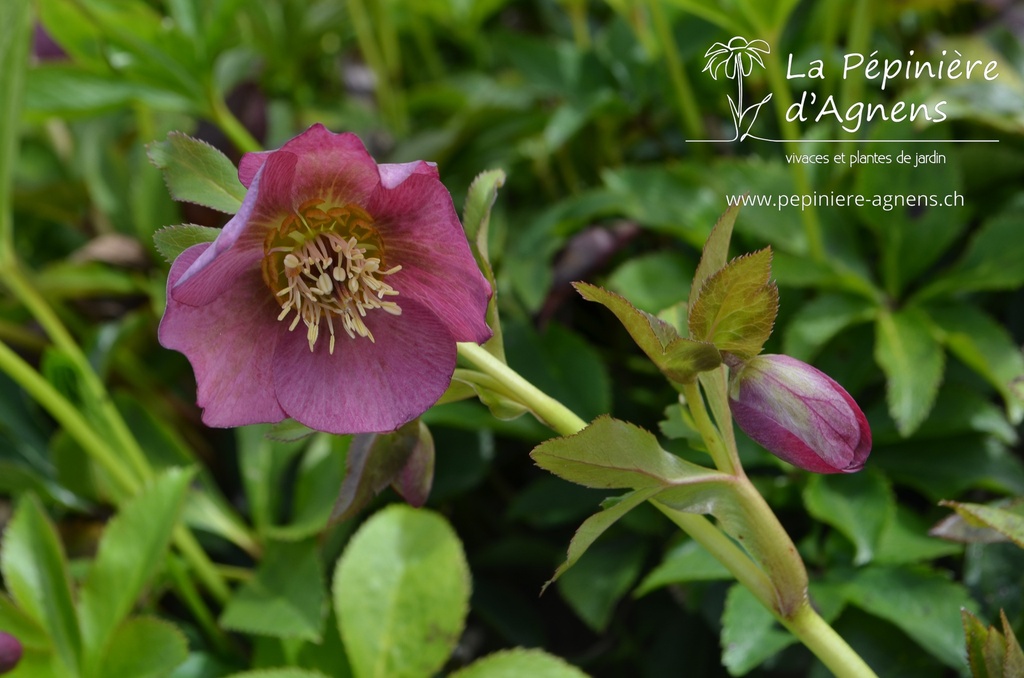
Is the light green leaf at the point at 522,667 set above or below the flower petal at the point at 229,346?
below

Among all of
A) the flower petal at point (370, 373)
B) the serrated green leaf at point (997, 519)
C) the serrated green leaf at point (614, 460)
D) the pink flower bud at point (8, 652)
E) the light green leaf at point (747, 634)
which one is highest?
the flower petal at point (370, 373)

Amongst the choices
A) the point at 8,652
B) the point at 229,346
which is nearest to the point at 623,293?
the point at 229,346

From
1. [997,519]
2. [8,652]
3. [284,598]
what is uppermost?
[997,519]

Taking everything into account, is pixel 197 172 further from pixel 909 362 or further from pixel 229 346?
pixel 909 362

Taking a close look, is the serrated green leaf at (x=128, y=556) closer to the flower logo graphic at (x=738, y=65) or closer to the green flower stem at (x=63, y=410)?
the green flower stem at (x=63, y=410)

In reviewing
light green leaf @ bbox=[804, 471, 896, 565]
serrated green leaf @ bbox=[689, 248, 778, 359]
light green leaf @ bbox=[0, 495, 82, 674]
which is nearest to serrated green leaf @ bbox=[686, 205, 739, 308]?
serrated green leaf @ bbox=[689, 248, 778, 359]

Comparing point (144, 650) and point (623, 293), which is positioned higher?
point (623, 293)

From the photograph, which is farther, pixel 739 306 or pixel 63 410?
pixel 63 410

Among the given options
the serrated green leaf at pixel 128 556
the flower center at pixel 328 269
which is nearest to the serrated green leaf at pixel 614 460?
the flower center at pixel 328 269

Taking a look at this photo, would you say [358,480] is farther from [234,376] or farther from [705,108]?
[705,108]
